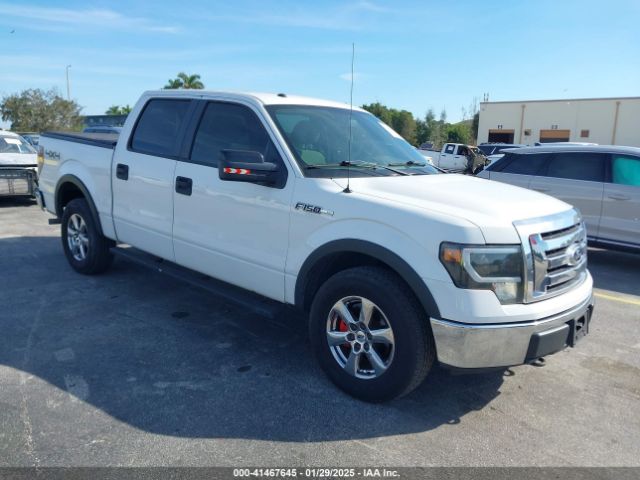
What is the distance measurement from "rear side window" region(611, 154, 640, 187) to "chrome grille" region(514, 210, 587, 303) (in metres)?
4.82

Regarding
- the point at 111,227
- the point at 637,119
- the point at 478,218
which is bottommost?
the point at 111,227

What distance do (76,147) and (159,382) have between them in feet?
11.4

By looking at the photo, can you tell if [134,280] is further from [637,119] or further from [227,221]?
[637,119]

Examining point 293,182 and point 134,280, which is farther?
point 134,280

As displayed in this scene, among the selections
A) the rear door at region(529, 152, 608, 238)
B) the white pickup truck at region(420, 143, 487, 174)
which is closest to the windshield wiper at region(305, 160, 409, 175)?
the rear door at region(529, 152, 608, 238)

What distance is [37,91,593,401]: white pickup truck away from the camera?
10.1ft

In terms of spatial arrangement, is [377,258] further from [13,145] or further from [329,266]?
[13,145]

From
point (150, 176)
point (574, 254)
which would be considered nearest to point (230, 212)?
point (150, 176)

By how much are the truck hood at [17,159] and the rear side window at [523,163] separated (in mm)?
9640

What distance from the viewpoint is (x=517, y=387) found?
12.7 ft

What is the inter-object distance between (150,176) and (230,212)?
1181 millimetres

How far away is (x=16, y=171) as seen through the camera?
1129 cm

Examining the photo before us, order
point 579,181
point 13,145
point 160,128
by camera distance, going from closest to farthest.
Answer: point 160,128, point 579,181, point 13,145

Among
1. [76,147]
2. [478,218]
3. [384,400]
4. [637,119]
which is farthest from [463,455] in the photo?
[637,119]
